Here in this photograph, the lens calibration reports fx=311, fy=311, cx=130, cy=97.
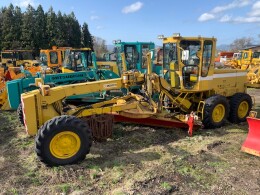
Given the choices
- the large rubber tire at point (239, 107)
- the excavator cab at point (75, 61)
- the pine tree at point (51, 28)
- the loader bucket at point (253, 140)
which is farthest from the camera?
the pine tree at point (51, 28)

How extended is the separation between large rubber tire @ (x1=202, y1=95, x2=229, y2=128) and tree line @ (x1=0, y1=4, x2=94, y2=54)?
42.3m

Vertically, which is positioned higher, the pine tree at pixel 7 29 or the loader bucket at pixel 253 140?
the pine tree at pixel 7 29

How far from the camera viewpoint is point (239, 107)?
29.6 feet

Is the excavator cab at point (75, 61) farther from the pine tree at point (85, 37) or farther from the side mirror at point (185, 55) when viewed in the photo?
the pine tree at point (85, 37)

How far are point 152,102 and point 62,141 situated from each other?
260 cm

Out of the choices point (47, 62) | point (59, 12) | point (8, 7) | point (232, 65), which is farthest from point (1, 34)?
point (232, 65)

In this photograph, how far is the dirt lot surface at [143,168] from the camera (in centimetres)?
484

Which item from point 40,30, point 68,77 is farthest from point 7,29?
point 68,77

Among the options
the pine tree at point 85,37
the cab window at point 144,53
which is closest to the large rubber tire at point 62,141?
the cab window at point 144,53

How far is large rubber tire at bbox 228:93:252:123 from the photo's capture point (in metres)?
8.84

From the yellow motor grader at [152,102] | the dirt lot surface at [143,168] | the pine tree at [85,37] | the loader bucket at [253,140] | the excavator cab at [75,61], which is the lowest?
the dirt lot surface at [143,168]

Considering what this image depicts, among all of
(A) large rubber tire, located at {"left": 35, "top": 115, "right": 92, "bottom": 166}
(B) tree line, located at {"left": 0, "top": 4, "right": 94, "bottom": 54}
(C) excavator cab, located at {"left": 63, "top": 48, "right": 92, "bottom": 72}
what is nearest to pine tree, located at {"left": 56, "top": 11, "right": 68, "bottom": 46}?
(B) tree line, located at {"left": 0, "top": 4, "right": 94, "bottom": 54}

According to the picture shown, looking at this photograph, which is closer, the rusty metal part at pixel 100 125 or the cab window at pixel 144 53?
the rusty metal part at pixel 100 125

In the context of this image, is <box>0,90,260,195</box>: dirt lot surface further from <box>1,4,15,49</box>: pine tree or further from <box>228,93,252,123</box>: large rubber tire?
<box>1,4,15,49</box>: pine tree
